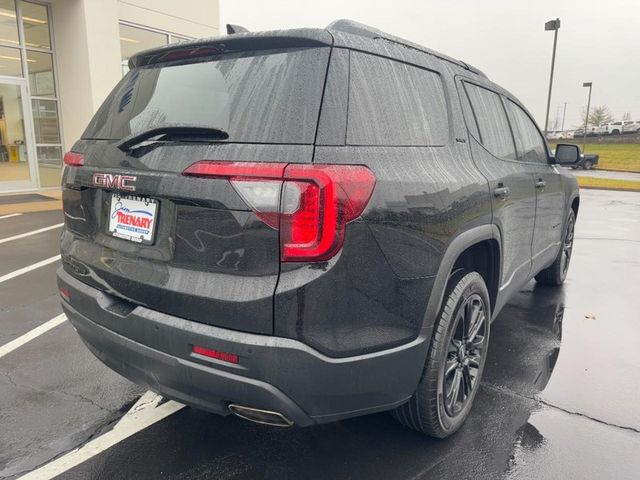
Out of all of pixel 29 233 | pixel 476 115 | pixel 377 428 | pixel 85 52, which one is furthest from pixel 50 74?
pixel 377 428

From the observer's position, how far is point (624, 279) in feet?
19.2

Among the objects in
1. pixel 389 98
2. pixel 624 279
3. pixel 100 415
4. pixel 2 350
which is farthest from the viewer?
pixel 624 279

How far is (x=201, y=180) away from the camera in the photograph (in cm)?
189

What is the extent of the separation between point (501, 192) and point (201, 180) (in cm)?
182

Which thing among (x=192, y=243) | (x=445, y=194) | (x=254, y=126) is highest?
(x=254, y=126)

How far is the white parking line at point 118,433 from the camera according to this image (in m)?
2.34

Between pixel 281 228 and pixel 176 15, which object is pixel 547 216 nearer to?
pixel 281 228

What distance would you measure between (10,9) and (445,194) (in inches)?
526

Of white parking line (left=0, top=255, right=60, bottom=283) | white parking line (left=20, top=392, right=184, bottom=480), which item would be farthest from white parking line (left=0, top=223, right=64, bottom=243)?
white parking line (left=20, top=392, right=184, bottom=480)

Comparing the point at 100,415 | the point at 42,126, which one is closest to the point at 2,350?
the point at 100,415

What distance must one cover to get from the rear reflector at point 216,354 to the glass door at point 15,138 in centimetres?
1254

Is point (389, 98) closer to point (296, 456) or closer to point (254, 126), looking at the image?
point (254, 126)

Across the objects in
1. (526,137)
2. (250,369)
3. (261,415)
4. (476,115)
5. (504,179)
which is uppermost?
(476,115)

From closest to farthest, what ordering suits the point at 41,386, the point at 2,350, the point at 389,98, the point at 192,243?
the point at 192,243 → the point at 389,98 → the point at 41,386 → the point at 2,350
